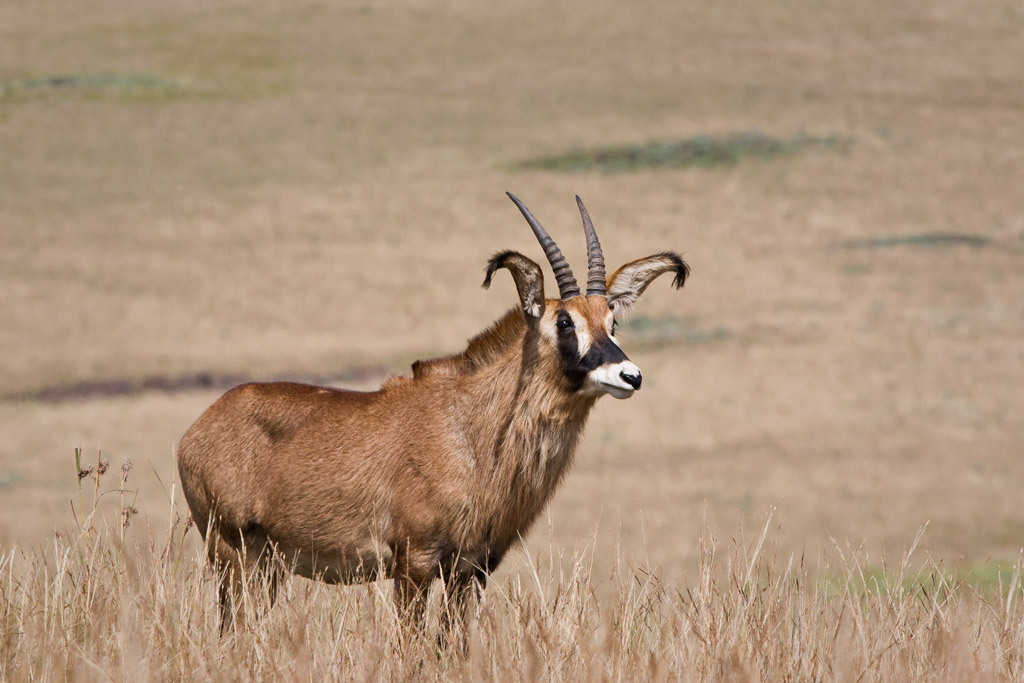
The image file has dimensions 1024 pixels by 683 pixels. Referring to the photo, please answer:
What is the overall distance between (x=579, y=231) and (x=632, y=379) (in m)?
39.3

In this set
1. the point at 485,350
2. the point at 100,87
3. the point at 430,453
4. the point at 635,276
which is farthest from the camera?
the point at 100,87

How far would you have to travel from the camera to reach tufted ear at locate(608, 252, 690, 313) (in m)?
7.81

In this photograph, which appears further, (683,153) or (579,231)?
(683,153)

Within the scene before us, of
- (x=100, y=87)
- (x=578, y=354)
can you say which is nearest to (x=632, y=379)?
(x=578, y=354)

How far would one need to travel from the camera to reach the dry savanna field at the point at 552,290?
21.0ft

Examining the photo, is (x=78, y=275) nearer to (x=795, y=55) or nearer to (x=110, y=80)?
(x=110, y=80)

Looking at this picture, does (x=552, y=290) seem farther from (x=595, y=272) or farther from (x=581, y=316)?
(x=581, y=316)

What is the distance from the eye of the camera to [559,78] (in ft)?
244

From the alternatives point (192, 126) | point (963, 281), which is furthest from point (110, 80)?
point (963, 281)

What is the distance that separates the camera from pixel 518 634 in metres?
6.20

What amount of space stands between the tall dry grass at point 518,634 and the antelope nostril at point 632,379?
0.96m

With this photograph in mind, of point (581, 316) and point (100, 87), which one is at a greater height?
point (100, 87)

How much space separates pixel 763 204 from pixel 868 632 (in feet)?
151

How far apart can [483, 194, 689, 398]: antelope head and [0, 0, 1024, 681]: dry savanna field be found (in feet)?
2.82
